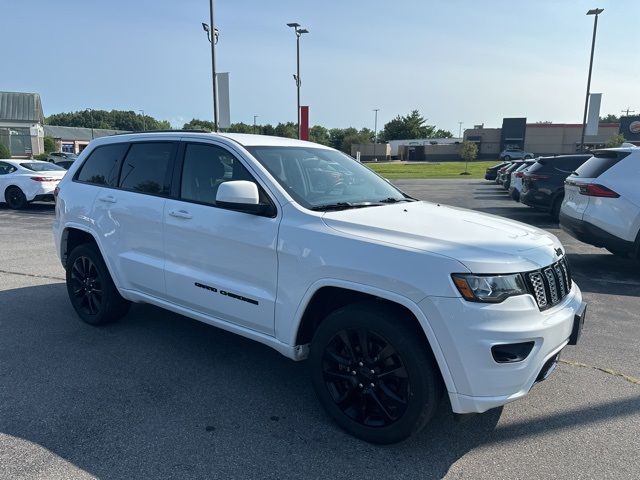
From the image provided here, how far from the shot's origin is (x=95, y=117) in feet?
430

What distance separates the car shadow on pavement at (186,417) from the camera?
2.79m

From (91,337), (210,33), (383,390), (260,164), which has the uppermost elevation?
(210,33)

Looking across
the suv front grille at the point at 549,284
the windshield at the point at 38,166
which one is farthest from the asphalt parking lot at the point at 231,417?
the windshield at the point at 38,166

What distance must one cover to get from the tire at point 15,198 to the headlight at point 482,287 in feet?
49.9

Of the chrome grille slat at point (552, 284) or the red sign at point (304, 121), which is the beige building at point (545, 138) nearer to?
the red sign at point (304, 121)

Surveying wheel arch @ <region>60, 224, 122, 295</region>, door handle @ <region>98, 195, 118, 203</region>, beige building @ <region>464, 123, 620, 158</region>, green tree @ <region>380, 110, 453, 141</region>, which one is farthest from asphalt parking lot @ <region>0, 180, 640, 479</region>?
green tree @ <region>380, 110, 453, 141</region>

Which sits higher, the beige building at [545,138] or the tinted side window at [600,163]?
the beige building at [545,138]

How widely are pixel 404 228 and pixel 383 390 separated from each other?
3.18 ft

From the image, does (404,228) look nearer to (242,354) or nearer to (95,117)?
(242,354)

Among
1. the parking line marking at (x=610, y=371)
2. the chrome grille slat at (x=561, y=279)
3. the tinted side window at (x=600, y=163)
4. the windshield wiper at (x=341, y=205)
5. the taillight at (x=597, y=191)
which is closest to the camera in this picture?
the chrome grille slat at (x=561, y=279)

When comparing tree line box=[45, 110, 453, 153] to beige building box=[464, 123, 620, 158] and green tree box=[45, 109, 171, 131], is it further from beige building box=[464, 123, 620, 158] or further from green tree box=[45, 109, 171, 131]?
beige building box=[464, 123, 620, 158]

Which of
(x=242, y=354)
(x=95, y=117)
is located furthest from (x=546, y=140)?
(x=95, y=117)

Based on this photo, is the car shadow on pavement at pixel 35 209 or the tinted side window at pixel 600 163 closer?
the tinted side window at pixel 600 163

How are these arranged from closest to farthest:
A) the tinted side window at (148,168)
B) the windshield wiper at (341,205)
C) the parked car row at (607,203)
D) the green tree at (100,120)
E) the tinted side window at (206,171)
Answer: the windshield wiper at (341,205)
the tinted side window at (206,171)
the tinted side window at (148,168)
the parked car row at (607,203)
the green tree at (100,120)
